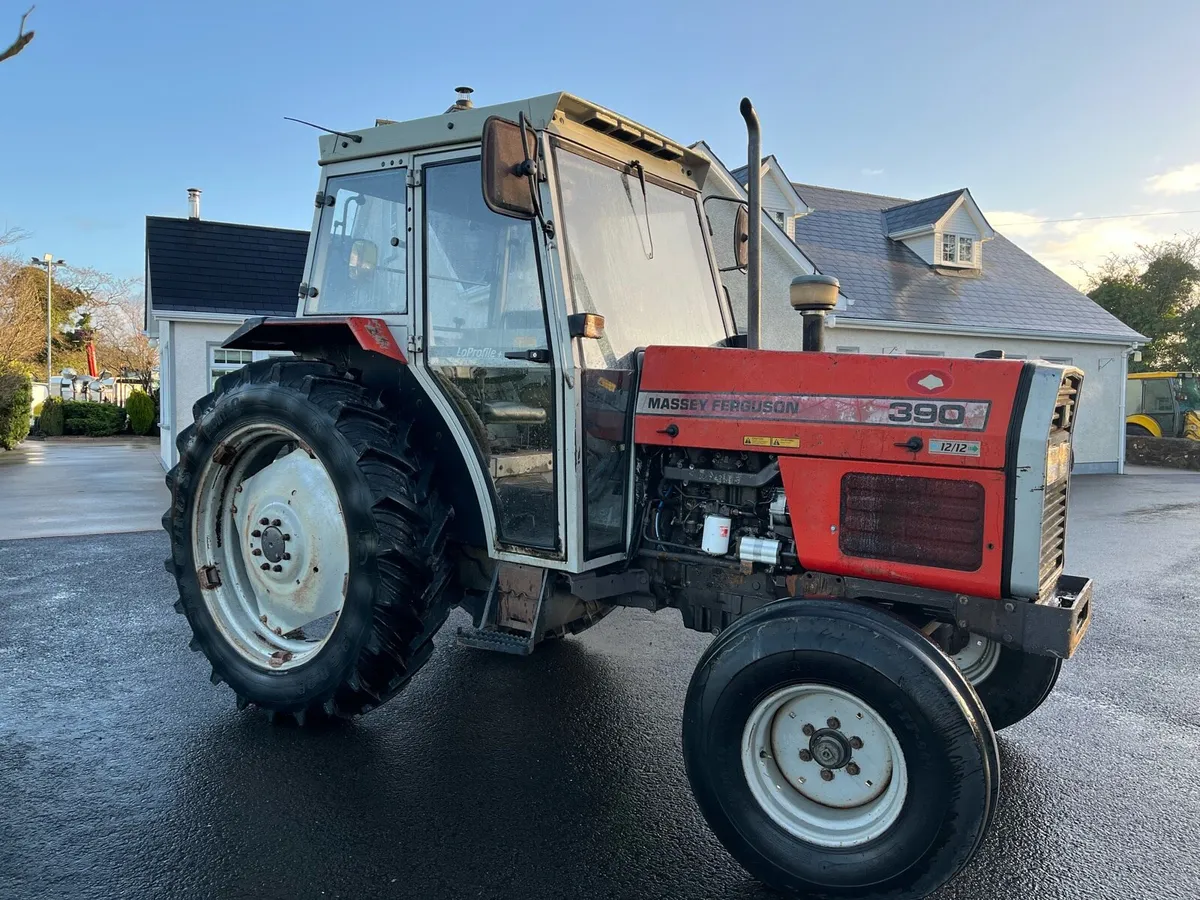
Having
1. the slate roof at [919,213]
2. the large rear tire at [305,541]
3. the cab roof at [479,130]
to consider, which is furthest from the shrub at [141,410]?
the cab roof at [479,130]

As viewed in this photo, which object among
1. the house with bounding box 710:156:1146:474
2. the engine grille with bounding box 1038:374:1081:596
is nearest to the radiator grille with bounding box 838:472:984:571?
the engine grille with bounding box 1038:374:1081:596

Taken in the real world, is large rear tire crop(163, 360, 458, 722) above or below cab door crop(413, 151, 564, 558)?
below

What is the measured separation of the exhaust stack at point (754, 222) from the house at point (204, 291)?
36.9 feet

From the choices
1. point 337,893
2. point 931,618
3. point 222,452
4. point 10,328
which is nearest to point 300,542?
point 222,452

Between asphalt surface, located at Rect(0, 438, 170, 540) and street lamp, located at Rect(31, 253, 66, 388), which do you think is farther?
street lamp, located at Rect(31, 253, 66, 388)

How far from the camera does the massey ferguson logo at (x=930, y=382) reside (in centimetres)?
272

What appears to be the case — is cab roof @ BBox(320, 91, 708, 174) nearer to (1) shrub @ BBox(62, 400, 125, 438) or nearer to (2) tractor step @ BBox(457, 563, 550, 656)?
(2) tractor step @ BBox(457, 563, 550, 656)

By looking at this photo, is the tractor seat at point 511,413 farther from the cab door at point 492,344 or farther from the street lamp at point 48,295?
the street lamp at point 48,295

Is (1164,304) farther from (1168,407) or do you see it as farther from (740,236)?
(740,236)

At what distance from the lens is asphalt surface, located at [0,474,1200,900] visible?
2.65m

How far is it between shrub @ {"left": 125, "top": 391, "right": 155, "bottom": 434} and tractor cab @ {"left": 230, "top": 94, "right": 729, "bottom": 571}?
2368 centimetres

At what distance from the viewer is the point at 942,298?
1680cm

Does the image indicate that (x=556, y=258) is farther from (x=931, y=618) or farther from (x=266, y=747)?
(x=266, y=747)

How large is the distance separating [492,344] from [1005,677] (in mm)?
2485
